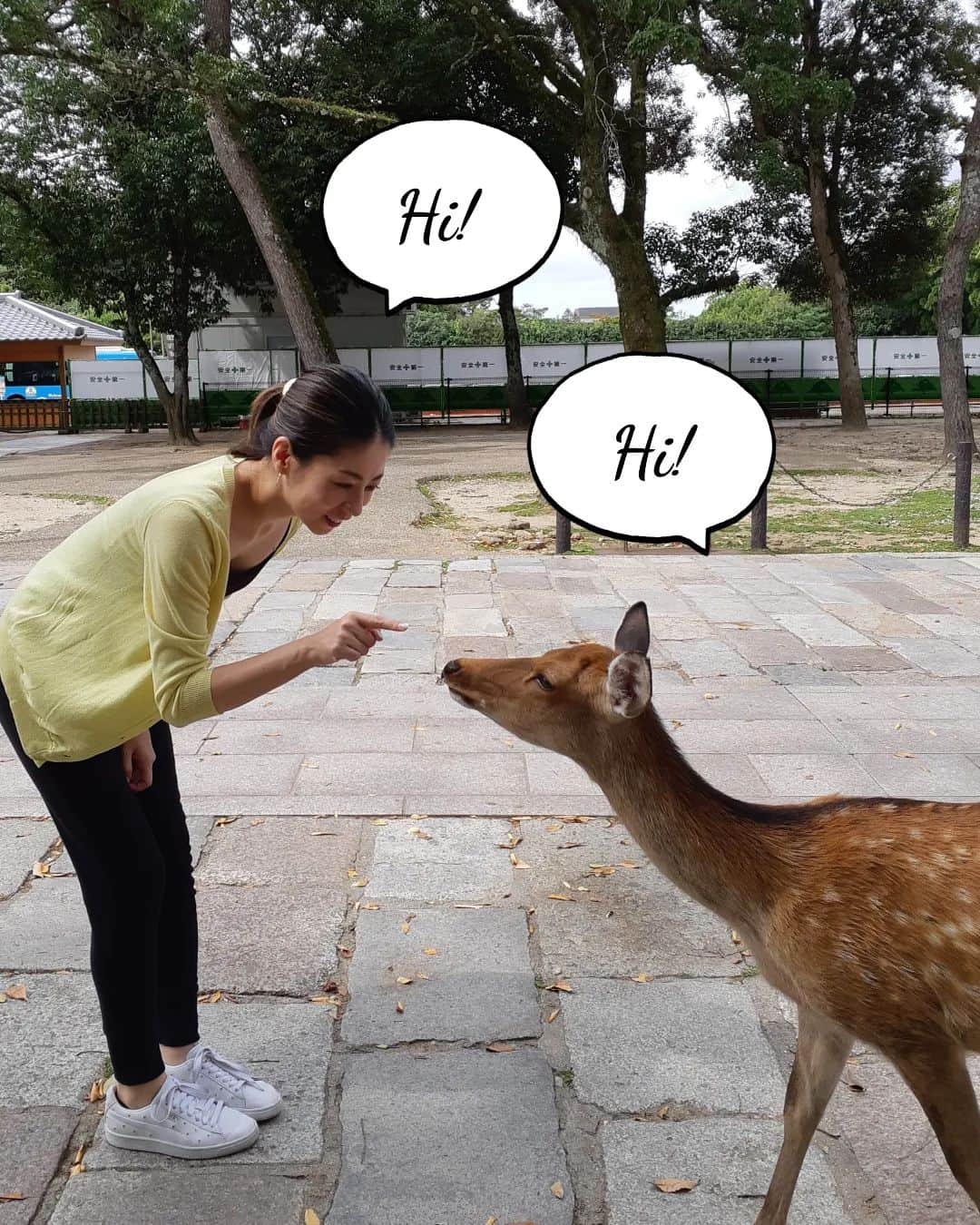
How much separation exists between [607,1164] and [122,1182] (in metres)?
0.99

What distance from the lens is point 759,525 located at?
10.9m

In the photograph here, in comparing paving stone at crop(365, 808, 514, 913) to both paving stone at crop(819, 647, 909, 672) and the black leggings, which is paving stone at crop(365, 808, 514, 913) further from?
paving stone at crop(819, 647, 909, 672)

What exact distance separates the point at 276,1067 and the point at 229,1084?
0.25m

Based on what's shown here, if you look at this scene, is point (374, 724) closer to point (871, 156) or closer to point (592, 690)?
point (592, 690)

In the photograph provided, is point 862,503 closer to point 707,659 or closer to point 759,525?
point 759,525

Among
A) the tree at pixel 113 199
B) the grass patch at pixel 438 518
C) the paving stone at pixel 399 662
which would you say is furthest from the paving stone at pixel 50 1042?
the tree at pixel 113 199

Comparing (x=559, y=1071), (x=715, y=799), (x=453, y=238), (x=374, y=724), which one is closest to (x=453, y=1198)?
(x=559, y=1071)

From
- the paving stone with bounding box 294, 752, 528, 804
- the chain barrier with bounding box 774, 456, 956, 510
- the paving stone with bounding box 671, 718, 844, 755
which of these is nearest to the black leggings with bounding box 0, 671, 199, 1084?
the paving stone with bounding box 294, 752, 528, 804

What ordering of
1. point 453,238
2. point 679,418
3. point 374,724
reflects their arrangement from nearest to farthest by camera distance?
point 374,724 → point 679,418 → point 453,238

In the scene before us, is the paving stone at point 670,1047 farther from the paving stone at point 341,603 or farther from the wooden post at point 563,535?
the wooden post at point 563,535

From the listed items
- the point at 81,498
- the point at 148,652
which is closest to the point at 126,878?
the point at 148,652

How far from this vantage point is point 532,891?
382 centimetres

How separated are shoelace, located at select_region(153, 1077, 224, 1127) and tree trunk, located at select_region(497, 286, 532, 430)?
26850mm

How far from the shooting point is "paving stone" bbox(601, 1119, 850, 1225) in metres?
2.33
